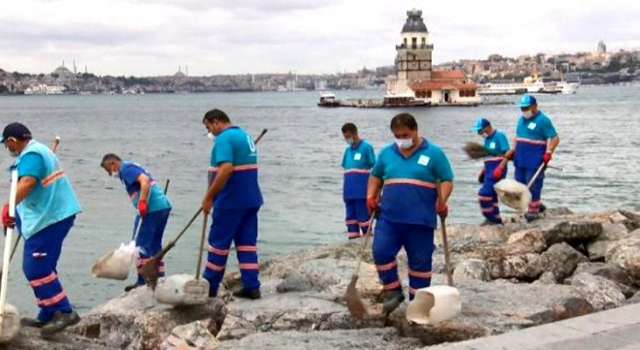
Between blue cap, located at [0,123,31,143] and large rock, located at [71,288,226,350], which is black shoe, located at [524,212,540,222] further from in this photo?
blue cap, located at [0,123,31,143]

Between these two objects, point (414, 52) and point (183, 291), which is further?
point (414, 52)

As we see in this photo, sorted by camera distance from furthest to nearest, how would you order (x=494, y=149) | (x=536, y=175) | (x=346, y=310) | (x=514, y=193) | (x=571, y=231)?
(x=494, y=149)
(x=536, y=175)
(x=514, y=193)
(x=571, y=231)
(x=346, y=310)

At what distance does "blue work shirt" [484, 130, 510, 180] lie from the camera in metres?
13.2

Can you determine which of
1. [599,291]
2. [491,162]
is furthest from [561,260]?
[491,162]

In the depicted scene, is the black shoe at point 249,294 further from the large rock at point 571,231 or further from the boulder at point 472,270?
the large rock at point 571,231

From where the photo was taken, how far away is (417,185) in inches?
291

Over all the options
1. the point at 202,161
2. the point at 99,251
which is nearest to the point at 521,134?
the point at 99,251

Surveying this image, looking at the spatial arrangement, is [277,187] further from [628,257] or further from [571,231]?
[628,257]

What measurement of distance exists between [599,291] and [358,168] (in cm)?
518

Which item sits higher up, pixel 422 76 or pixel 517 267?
pixel 517 267

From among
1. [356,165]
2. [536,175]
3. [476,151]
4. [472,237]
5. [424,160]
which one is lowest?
[472,237]

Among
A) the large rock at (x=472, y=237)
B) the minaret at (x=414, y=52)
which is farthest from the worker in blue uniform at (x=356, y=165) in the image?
the minaret at (x=414, y=52)

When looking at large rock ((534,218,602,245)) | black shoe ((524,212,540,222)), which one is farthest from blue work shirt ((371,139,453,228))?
black shoe ((524,212,540,222))

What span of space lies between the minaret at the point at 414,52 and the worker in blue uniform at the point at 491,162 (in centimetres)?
11537
